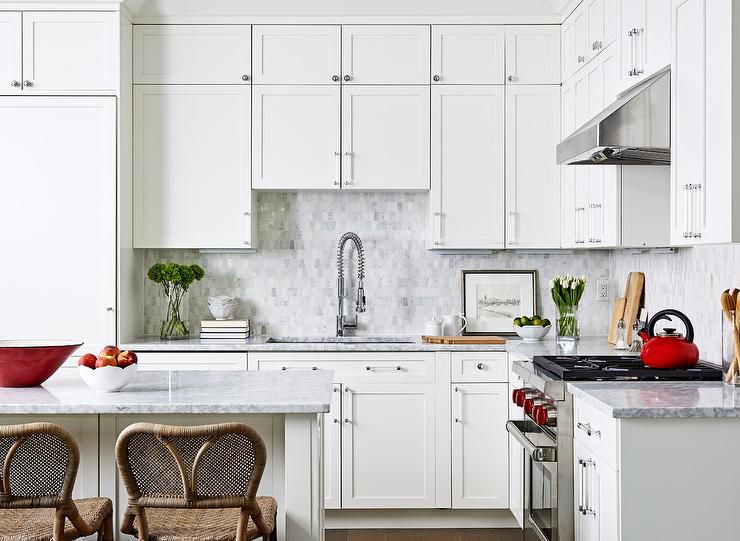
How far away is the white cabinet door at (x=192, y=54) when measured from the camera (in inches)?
171

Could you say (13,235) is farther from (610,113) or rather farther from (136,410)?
(610,113)

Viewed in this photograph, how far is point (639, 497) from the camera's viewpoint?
2.37 meters

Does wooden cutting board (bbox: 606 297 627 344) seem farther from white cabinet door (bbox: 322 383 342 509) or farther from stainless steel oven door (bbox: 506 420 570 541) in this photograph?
white cabinet door (bbox: 322 383 342 509)

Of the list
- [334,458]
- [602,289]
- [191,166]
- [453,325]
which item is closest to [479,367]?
[453,325]

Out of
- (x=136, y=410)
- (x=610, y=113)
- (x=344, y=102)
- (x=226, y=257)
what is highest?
(x=344, y=102)

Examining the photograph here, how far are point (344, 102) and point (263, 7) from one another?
2.25 feet

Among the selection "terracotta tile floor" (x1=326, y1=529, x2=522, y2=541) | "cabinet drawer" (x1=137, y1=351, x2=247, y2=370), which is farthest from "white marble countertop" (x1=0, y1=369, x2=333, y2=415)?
"terracotta tile floor" (x1=326, y1=529, x2=522, y2=541)

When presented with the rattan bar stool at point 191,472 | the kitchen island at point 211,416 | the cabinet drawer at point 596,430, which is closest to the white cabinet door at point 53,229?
the kitchen island at point 211,416

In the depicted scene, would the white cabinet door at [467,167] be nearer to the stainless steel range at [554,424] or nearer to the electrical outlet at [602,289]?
the electrical outlet at [602,289]

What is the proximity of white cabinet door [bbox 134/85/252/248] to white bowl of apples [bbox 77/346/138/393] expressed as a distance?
1.79 metres

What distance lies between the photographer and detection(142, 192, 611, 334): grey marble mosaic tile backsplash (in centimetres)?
470

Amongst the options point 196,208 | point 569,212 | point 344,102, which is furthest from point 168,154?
point 569,212

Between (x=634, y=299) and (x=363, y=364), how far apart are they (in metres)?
1.42

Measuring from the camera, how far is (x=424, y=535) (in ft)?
13.5
